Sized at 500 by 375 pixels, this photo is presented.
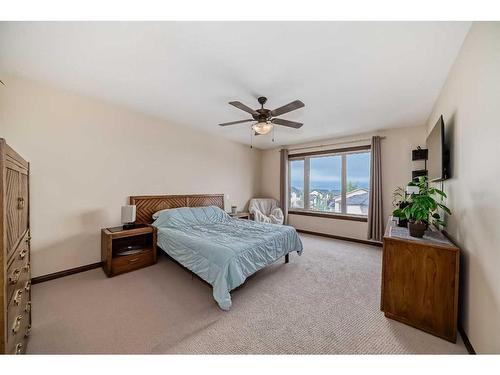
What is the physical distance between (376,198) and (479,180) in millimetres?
2770

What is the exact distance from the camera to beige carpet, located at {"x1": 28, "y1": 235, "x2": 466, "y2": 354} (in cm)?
147

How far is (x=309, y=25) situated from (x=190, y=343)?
8.77ft

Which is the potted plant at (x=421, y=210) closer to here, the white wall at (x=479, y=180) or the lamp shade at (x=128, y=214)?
the white wall at (x=479, y=180)

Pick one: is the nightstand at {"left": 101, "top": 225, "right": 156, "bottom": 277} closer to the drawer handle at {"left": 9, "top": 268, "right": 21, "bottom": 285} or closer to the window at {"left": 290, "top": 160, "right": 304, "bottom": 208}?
the drawer handle at {"left": 9, "top": 268, "right": 21, "bottom": 285}

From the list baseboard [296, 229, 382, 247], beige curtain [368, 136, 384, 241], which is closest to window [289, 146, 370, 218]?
beige curtain [368, 136, 384, 241]

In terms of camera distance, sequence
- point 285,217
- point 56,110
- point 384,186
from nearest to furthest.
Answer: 1. point 56,110
2. point 384,186
3. point 285,217

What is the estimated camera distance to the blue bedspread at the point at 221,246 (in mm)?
1973

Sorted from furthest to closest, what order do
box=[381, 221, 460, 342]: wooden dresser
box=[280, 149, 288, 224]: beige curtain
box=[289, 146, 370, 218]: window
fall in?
1. box=[280, 149, 288, 224]: beige curtain
2. box=[289, 146, 370, 218]: window
3. box=[381, 221, 460, 342]: wooden dresser

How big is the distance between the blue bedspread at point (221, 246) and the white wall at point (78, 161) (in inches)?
33.0

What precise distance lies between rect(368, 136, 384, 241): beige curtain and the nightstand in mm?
4277

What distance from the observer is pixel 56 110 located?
251 centimetres

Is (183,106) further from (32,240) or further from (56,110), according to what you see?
(32,240)

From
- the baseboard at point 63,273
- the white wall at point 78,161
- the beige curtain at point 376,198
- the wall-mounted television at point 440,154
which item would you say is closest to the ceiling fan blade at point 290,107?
the wall-mounted television at point 440,154
